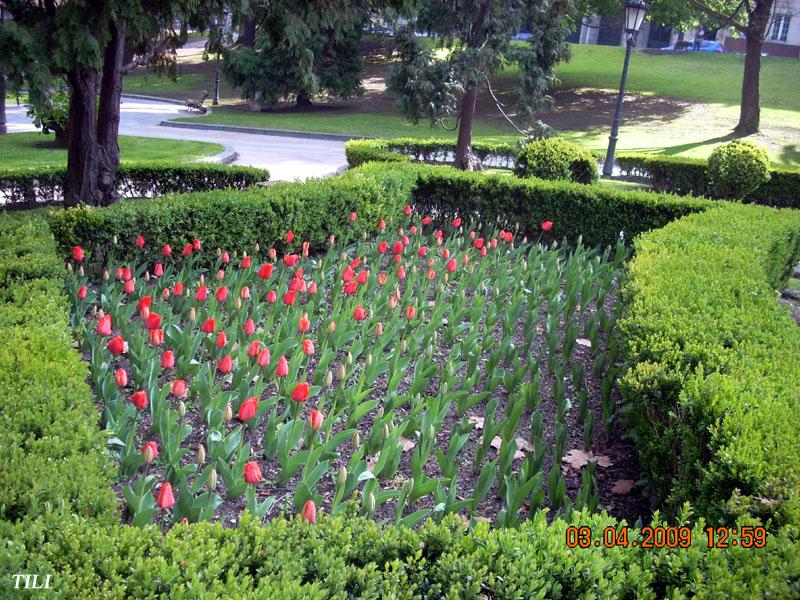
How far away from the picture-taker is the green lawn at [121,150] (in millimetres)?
16484

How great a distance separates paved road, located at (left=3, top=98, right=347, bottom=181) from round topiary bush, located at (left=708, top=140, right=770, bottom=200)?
28.0ft

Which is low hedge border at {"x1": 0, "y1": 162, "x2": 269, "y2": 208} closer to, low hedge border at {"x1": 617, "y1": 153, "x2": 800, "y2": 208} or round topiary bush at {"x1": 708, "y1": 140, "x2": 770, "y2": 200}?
low hedge border at {"x1": 617, "y1": 153, "x2": 800, "y2": 208}

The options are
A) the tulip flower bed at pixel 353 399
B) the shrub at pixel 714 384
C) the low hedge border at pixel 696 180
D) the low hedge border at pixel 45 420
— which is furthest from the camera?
the low hedge border at pixel 696 180

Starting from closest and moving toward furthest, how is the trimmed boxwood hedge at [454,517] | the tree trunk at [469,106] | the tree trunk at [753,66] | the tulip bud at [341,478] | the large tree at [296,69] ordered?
1. the trimmed boxwood hedge at [454,517]
2. the tulip bud at [341,478]
3. the tree trunk at [469,106]
4. the tree trunk at [753,66]
5. the large tree at [296,69]

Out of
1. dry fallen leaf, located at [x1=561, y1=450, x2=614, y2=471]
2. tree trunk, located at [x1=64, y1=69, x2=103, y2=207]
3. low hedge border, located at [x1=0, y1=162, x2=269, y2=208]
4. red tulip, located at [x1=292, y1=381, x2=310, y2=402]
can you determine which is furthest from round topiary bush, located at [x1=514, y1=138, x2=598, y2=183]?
red tulip, located at [x1=292, y1=381, x2=310, y2=402]

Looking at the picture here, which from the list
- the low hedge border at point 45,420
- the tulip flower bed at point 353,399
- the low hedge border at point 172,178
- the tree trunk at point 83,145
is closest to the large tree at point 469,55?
the low hedge border at point 172,178

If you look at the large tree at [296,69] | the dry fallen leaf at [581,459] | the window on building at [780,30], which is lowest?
the dry fallen leaf at [581,459]

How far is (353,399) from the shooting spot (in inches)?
167

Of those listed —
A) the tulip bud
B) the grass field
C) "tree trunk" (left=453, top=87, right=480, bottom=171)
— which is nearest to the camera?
the tulip bud

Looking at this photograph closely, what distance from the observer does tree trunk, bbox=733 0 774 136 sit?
82.6 feet

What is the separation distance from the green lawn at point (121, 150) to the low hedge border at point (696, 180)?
36.9 feet

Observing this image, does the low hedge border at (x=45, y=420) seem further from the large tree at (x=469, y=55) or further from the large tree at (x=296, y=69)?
the large tree at (x=296, y=69)

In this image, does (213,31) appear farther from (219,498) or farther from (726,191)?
(726,191)

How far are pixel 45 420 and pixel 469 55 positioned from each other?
14.8 meters
